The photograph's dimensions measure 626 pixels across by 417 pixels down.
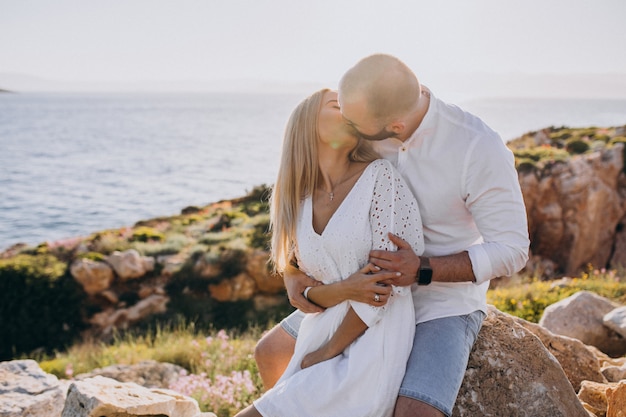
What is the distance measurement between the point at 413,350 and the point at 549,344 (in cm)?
188

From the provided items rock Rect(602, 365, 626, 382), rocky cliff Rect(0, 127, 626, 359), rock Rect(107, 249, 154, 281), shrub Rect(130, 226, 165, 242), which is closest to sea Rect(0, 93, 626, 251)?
shrub Rect(130, 226, 165, 242)

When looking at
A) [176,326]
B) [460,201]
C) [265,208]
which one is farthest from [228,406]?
[265,208]

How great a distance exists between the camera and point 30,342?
12703mm

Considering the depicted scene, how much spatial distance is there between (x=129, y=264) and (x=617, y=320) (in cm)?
1086

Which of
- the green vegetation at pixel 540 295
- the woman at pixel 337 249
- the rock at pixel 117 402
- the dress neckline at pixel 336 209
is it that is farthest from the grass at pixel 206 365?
the green vegetation at pixel 540 295

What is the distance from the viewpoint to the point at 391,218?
10.4 feet

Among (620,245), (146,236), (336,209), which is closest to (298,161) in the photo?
(336,209)

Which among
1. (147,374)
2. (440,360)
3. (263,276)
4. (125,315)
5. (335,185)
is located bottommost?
(125,315)

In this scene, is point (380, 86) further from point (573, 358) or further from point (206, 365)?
point (206, 365)

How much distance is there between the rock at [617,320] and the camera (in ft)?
19.4

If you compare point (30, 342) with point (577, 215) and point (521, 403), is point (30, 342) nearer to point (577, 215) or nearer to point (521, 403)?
point (521, 403)

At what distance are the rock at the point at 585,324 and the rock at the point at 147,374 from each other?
14.0 feet

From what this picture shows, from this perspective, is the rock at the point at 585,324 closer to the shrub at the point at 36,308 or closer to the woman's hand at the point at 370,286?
the woman's hand at the point at 370,286

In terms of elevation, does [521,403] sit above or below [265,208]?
above
